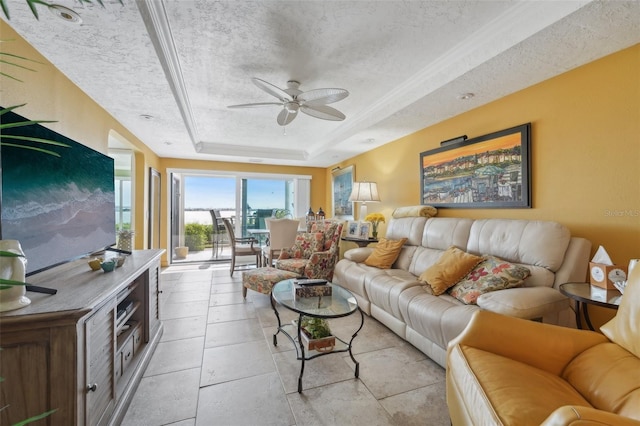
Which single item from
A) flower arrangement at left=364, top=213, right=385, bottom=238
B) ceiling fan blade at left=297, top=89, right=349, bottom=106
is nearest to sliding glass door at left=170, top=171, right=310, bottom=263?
flower arrangement at left=364, top=213, right=385, bottom=238

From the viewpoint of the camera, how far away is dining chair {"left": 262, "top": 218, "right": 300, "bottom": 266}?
14.1 feet

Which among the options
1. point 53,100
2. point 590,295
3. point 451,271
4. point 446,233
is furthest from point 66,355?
point 446,233

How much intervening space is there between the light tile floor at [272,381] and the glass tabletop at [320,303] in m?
0.45

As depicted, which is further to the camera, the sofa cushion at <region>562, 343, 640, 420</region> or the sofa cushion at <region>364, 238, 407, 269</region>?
the sofa cushion at <region>364, 238, 407, 269</region>

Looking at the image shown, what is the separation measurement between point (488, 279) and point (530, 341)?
844mm

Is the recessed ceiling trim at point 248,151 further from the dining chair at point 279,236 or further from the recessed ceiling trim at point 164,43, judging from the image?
the recessed ceiling trim at point 164,43

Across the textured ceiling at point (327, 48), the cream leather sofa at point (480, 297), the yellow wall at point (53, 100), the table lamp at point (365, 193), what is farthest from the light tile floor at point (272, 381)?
the textured ceiling at point (327, 48)

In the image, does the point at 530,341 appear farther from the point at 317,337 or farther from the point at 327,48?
the point at 327,48

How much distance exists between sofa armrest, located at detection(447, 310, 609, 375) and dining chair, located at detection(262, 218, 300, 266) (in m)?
3.19

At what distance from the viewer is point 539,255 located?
7.07ft

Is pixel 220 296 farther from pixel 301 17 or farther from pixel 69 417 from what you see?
pixel 301 17

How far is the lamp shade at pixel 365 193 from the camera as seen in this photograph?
4359 mm

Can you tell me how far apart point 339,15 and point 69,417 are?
2549 millimetres

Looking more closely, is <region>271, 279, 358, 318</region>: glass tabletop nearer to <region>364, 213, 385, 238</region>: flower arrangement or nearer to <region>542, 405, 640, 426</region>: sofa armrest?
<region>542, 405, 640, 426</region>: sofa armrest
